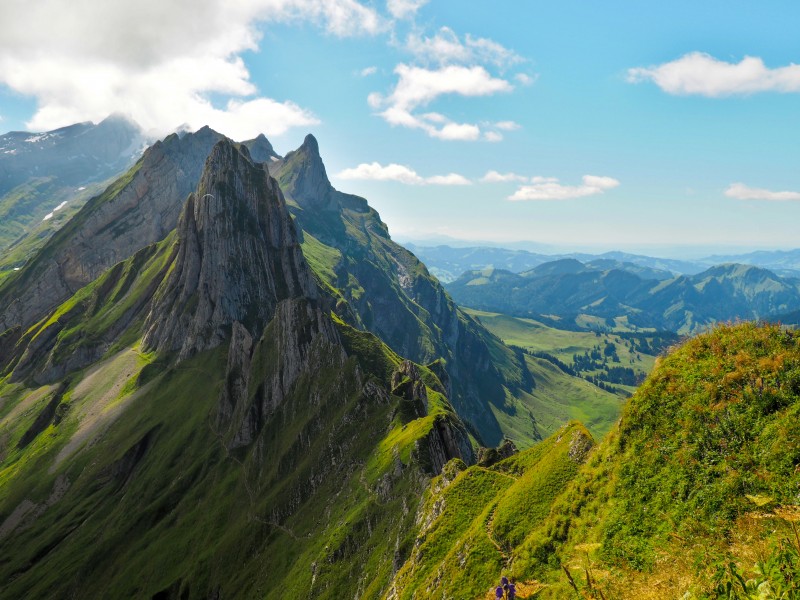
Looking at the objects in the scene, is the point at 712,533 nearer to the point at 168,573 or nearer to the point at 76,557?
the point at 168,573

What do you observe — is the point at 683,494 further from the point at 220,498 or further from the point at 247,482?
the point at 220,498

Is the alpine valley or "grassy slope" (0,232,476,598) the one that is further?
"grassy slope" (0,232,476,598)

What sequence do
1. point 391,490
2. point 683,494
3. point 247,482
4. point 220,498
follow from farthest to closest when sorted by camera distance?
1. point 220,498
2. point 247,482
3. point 391,490
4. point 683,494

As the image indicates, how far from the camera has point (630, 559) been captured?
77.2 ft

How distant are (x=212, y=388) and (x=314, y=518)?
107137mm

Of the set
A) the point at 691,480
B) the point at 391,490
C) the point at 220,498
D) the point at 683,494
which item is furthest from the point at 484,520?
the point at 220,498

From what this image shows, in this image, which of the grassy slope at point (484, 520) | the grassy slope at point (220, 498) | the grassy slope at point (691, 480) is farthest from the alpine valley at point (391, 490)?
the grassy slope at point (220, 498)

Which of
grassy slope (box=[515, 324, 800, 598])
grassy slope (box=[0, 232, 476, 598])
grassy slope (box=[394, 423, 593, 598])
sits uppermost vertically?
grassy slope (box=[515, 324, 800, 598])

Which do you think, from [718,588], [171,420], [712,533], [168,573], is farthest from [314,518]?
[171,420]

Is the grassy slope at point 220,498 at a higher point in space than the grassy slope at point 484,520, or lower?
lower

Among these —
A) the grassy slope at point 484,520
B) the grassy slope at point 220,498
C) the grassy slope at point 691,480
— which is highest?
the grassy slope at point 691,480

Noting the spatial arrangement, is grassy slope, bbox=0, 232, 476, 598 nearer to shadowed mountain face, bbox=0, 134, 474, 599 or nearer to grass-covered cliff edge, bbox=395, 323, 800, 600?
shadowed mountain face, bbox=0, 134, 474, 599

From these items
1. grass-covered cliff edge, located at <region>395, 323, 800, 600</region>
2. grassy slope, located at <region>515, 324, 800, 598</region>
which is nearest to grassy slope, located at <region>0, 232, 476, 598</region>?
grass-covered cliff edge, located at <region>395, 323, 800, 600</region>

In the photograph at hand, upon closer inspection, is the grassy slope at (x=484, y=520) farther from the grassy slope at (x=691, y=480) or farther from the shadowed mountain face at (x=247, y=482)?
the shadowed mountain face at (x=247, y=482)
